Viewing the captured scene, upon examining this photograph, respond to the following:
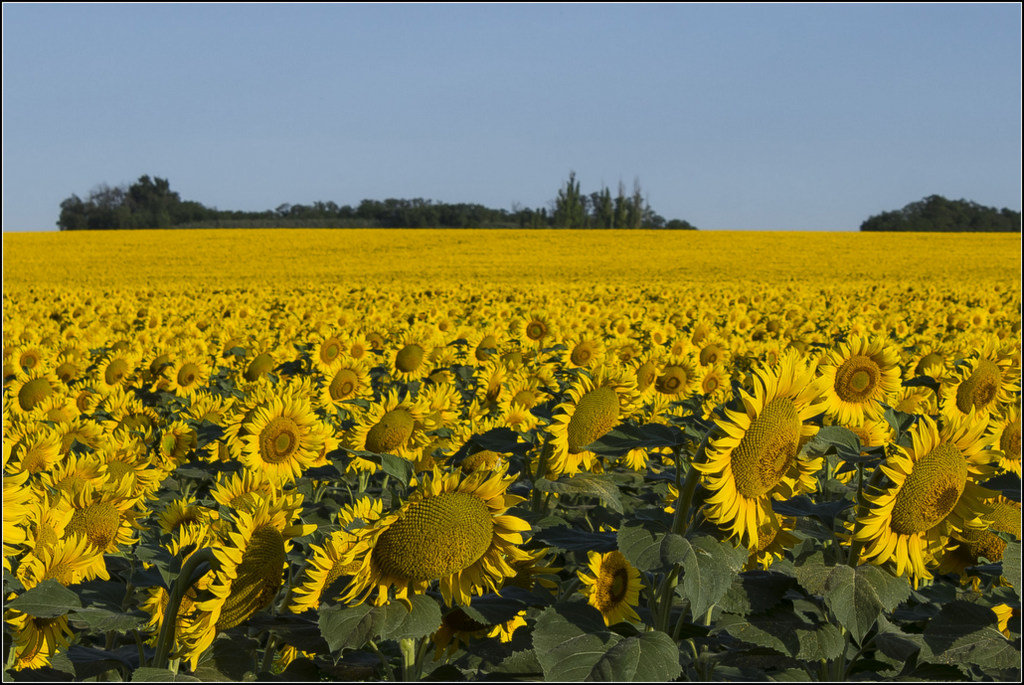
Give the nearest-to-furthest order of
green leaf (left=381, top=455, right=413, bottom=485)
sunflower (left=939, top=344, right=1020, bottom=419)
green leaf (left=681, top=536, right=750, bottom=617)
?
green leaf (left=681, top=536, right=750, bottom=617) → green leaf (left=381, top=455, right=413, bottom=485) → sunflower (left=939, top=344, right=1020, bottom=419)

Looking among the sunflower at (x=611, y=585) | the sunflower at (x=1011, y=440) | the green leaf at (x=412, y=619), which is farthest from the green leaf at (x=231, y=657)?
the sunflower at (x=1011, y=440)

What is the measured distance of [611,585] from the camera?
2.70 metres

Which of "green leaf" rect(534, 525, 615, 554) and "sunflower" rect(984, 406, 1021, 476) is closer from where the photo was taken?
"green leaf" rect(534, 525, 615, 554)

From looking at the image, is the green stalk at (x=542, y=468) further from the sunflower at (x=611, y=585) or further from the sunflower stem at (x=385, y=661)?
the sunflower stem at (x=385, y=661)

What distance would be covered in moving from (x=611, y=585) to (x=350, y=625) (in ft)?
3.77

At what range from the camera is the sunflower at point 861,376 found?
3172 millimetres

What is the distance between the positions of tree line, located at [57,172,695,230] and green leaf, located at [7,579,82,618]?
62042 mm

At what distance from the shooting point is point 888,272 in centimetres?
2953

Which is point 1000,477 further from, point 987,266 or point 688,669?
point 987,266

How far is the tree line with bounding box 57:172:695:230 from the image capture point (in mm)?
67125

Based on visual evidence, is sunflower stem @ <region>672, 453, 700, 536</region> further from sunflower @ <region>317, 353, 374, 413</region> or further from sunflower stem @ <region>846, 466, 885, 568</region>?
sunflower @ <region>317, 353, 374, 413</region>

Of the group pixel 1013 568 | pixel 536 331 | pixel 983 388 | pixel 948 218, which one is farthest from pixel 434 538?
pixel 948 218

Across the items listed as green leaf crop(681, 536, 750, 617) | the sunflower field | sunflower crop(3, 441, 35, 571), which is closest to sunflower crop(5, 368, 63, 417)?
the sunflower field

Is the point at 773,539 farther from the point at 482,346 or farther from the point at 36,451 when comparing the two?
the point at 482,346
